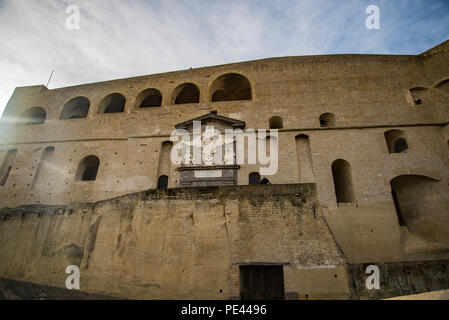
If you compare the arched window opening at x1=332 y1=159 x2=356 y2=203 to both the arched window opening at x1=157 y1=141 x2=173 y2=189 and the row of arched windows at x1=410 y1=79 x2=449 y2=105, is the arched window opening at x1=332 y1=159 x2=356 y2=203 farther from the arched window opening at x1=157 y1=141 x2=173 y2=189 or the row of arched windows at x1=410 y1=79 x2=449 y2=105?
the arched window opening at x1=157 y1=141 x2=173 y2=189

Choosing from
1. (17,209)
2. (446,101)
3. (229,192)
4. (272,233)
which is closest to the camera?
(272,233)

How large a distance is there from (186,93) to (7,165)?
11689 mm

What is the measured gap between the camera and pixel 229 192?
650 centimetres

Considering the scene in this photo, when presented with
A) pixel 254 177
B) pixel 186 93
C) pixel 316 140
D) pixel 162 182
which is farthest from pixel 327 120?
pixel 162 182

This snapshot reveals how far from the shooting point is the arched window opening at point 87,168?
45.7 feet

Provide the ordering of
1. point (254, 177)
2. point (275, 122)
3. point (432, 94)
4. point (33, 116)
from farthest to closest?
point (33, 116) < point (275, 122) < point (432, 94) < point (254, 177)

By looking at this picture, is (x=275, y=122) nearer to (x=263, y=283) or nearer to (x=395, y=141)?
Answer: (x=395, y=141)

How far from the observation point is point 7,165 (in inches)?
587

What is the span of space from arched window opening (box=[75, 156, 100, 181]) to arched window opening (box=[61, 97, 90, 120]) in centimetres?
377

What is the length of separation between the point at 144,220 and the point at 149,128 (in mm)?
8314

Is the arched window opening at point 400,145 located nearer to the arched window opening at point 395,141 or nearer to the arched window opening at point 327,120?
the arched window opening at point 395,141

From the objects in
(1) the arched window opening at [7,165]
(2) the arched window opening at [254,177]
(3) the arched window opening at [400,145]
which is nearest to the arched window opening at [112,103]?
(1) the arched window opening at [7,165]
